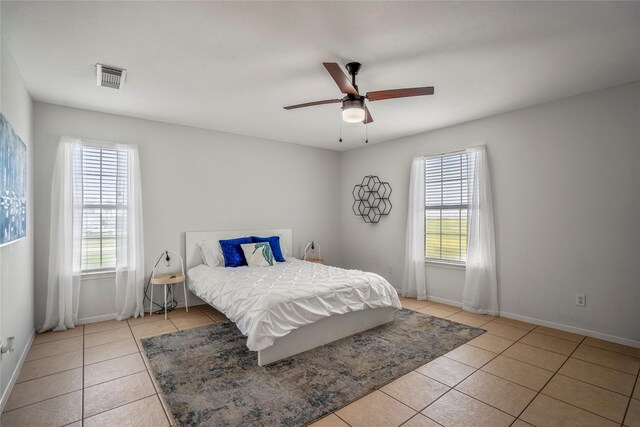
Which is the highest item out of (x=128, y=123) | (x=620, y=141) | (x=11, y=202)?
(x=128, y=123)

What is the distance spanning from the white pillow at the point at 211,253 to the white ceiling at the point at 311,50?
1814mm

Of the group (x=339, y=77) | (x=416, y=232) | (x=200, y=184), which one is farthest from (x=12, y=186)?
(x=416, y=232)

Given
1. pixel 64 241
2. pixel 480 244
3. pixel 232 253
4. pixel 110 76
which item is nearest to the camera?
pixel 110 76

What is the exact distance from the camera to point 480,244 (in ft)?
13.4

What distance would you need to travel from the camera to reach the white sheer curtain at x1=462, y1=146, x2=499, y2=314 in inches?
157

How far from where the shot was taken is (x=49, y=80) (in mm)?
2920

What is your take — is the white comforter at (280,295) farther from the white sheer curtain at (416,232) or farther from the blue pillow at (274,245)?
the white sheer curtain at (416,232)

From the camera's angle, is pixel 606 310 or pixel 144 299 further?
pixel 144 299

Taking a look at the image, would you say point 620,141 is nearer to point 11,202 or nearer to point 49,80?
point 11,202

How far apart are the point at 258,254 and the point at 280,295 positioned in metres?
1.61

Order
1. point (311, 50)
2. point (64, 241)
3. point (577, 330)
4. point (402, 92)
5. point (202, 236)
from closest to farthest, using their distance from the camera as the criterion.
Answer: point (311, 50)
point (402, 92)
point (577, 330)
point (64, 241)
point (202, 236)

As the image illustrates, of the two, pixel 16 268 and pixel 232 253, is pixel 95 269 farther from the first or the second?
pixel 232 253

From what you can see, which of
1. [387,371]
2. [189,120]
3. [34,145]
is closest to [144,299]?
[34,145]

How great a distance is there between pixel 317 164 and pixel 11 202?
14.0 feet
